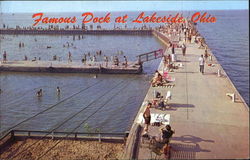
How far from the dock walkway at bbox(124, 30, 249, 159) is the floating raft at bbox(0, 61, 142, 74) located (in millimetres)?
14150

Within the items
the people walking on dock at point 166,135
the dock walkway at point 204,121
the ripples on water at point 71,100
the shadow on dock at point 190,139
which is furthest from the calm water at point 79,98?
the people walking on dock at point 166,135

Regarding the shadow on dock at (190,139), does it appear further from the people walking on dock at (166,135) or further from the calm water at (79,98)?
the calm water at (79,98)

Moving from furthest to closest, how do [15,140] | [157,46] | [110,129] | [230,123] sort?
1. [157,46]
2. [110,129]
3. [15,140]
4. [230,123]

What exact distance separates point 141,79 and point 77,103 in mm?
10554

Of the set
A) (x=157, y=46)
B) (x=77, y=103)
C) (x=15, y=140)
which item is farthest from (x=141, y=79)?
(x=157, y=46)

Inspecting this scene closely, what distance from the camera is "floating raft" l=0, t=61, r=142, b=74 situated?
126 ft

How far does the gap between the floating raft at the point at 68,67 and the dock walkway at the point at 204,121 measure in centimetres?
1415

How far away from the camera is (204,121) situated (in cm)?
1562

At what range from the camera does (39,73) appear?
133 ft

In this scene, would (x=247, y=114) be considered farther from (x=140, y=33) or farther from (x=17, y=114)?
(x=140, y=33)

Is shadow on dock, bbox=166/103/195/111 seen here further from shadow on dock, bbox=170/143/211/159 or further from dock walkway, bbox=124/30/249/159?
shadow on dock, bbox=170/143/211/159

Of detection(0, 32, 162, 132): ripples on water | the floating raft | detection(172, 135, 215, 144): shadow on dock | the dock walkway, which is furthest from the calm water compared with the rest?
detection(172, 135, 215, 144): shadow on dock

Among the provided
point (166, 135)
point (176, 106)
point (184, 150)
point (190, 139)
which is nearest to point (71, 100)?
A: point (176, 106)

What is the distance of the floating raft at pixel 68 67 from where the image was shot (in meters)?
38.4
